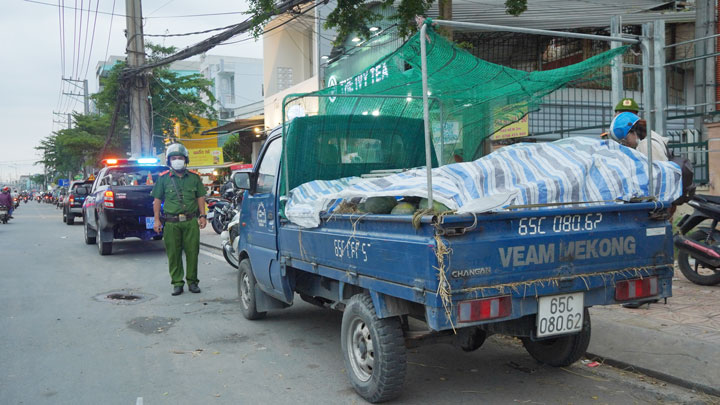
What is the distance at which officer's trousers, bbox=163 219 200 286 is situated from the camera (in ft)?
24.5

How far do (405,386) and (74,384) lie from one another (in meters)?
2.38

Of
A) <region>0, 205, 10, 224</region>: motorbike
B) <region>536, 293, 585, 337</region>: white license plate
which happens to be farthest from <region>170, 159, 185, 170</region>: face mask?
<region>0, 205, 10, 224</region>: motorbike

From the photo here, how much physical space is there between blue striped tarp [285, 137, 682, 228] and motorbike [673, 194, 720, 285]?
2.42 m

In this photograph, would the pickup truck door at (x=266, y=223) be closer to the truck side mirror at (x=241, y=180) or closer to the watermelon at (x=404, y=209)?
the truck side mirror at (x=241, y=180)

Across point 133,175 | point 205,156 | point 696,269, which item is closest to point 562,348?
point 696,269

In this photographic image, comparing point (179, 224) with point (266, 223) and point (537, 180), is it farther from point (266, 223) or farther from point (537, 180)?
point (537, 180)

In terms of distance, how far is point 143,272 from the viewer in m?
9.43

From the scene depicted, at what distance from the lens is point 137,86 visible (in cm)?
2047

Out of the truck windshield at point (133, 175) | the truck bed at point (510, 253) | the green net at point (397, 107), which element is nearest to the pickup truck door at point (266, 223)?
the green net at point (397, 107)

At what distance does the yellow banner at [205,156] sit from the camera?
34.2 metres

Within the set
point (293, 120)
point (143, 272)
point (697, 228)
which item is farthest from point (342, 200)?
point (143, 272)

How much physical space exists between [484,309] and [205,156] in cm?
3284

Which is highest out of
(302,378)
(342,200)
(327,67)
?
(327,67)

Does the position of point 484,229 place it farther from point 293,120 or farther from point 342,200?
point 293,120
